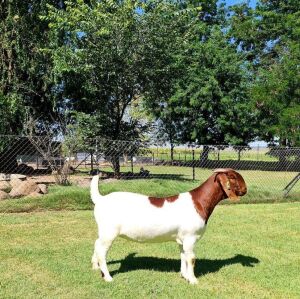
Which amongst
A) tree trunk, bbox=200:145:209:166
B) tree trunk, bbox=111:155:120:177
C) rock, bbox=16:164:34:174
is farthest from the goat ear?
rock, bbox=16:164:34:174

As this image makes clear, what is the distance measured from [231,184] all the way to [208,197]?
0.35 meters

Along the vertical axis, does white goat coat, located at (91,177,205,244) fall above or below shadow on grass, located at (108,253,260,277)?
above

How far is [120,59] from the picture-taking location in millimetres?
18094

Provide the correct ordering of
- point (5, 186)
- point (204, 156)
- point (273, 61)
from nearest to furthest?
point (5, 186) < point (204, 156) < point (273, 61)

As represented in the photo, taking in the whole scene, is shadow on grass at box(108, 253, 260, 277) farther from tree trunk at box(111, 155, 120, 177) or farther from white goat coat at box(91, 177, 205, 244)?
tree trunk at box(111, 155, 120, 177)

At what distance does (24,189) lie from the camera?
41.5 ft

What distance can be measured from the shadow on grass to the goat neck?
3.14 ft

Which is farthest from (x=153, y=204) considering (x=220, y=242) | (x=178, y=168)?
(x=178, y=168)

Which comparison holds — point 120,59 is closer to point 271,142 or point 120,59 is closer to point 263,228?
point 263,228

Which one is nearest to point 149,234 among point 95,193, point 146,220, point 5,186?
point 146,220

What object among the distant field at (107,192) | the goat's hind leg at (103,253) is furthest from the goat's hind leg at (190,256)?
the distant field at (107,192)

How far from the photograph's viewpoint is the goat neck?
604 cm

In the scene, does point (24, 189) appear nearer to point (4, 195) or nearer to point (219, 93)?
point (4, 195)

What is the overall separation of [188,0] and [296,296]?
119 feet
